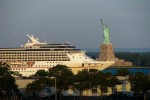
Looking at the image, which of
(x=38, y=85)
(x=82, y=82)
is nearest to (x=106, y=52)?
(x=82, y=82)

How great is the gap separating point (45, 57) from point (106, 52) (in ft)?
87.6

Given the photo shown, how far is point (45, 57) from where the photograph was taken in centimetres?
7856

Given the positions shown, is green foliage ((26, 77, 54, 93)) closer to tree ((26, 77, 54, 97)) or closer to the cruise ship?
tree ((26, 77, 54, 97))

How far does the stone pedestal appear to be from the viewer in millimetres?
103250

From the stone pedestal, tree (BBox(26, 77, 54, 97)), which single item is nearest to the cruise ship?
the stone pedestal

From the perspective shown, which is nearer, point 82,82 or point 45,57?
point 82,82

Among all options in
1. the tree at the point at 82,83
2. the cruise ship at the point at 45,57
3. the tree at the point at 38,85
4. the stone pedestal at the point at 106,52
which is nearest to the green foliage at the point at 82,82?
the tree at the point at 82,83

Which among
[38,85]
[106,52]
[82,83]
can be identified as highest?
[106,52]

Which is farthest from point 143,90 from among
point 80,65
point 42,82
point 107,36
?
point 107,36

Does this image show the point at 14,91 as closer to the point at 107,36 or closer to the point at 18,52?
the point at 18,52

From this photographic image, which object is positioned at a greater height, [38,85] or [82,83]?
[82,83]

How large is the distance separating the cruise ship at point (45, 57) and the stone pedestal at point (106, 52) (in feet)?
73.8

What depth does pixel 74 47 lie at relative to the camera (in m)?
80.5

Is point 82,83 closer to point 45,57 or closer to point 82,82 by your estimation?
point 82,82
